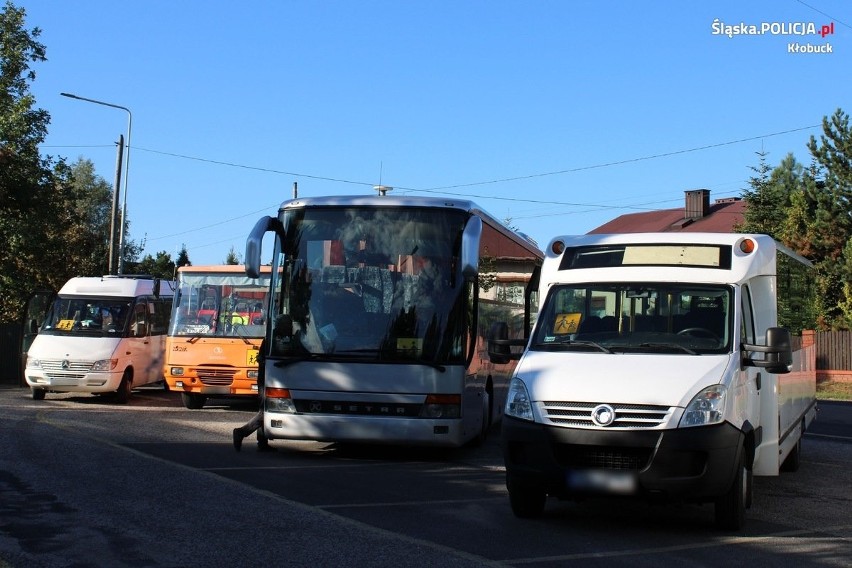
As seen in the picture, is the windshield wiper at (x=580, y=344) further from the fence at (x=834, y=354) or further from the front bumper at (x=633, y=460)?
the fence at (x=834, y=354)

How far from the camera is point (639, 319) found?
29.3 ft

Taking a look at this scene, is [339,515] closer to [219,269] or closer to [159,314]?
[219,269]

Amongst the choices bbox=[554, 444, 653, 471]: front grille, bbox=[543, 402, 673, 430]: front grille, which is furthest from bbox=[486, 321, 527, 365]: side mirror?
bbox=[554, 444, 653, 471]: front grille

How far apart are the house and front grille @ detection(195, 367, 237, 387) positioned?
3611 centimetres

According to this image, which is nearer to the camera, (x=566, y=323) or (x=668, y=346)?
(x=668, y=346)

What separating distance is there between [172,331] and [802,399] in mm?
11323

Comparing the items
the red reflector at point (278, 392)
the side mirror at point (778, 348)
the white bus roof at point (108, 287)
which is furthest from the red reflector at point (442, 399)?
the white bus roof at point (108, 287)

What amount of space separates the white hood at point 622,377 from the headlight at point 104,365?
13954mm

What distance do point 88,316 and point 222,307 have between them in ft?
13.4

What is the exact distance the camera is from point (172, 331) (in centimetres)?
1897

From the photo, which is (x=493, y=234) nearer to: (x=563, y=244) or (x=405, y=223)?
(x=405, y=223)

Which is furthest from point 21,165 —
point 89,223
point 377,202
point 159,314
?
point 89,223

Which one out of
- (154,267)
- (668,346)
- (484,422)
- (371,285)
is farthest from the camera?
(154,267)

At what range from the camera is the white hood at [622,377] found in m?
7.83
